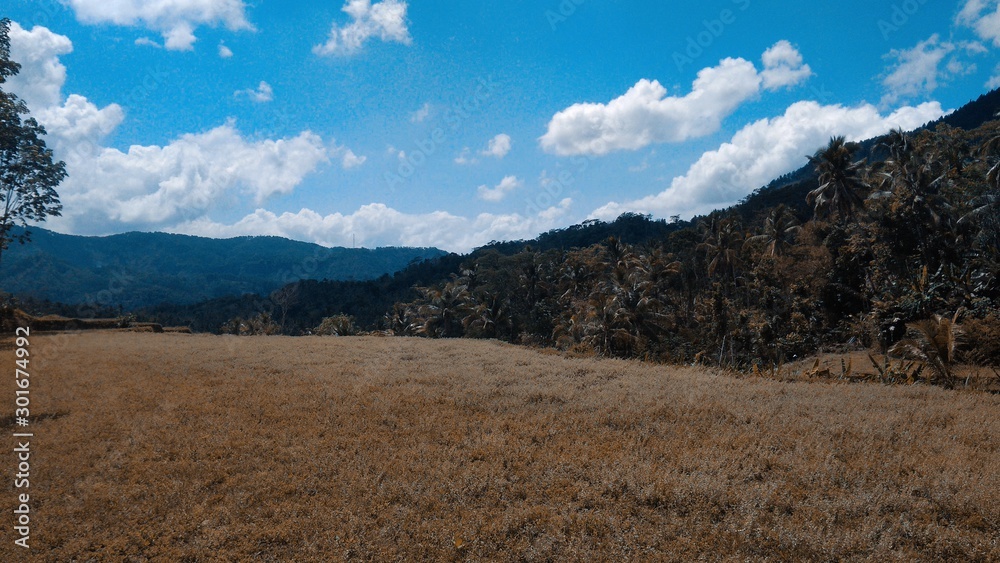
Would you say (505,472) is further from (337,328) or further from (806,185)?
(806,185)

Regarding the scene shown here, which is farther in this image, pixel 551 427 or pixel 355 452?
pixel 551 427

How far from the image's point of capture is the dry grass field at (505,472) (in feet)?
19.1

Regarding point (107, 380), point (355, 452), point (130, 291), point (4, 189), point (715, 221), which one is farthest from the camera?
point (130, 291)

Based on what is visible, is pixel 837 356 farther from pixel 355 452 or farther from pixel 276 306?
pixel 276 306

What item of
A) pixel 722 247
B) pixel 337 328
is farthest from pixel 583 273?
pixel 337 328

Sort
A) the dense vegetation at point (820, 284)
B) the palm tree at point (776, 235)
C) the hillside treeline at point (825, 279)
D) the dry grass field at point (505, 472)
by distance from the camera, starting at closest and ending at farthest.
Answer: the dry grass field at point (505, 472) < the dense vegetation at point (820, 284) < the hillside treeline at point (825, 279) < the palm tree at point (776, 235)

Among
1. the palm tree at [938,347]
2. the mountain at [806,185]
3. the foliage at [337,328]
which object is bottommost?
the foliage at [337,328]

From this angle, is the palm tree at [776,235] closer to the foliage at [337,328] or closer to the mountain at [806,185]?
the mountain at [806,185]

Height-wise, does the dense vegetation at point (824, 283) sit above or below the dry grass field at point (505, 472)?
above

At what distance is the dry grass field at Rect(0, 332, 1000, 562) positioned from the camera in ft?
19.1

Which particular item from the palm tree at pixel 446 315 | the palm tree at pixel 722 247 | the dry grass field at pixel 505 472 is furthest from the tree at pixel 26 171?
the palm tree at pixel 722 247

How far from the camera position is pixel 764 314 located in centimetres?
3781

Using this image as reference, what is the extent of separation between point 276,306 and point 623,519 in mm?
99120

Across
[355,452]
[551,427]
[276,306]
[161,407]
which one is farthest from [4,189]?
[276,306]
